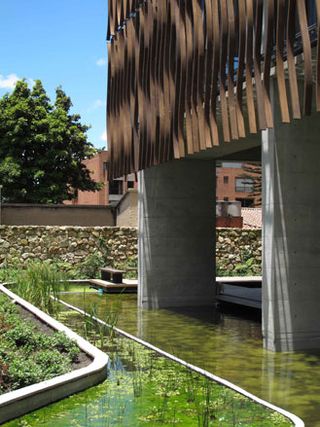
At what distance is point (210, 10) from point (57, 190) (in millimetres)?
30337

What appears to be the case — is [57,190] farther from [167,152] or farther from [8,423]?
[8,423]

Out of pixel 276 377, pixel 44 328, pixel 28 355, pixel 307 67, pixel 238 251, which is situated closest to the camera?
pixel 28 355

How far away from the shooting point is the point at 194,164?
17625 millimetres

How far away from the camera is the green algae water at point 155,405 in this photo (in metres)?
6.64

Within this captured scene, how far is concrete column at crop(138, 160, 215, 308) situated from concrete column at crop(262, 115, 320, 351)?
20.5 ft

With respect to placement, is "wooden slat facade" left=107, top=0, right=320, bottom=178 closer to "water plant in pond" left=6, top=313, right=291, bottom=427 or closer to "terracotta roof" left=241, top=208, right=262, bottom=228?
"water plant in pond" left=6, top=313, right=291, bottom=427

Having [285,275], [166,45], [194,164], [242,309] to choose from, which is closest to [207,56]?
[166,45]

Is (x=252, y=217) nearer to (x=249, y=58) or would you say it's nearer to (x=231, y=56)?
(x=231, y=56)

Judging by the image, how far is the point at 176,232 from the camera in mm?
17609

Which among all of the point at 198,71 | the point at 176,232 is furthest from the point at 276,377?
the point at 176,232

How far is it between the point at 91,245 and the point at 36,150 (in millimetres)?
18109

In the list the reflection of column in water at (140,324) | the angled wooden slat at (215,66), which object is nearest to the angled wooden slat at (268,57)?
the angled wooden slat at (215,66)

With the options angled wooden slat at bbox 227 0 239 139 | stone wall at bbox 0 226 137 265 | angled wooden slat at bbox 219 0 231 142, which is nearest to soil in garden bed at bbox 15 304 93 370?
angled wooden slat at bbox 227 0 239 139

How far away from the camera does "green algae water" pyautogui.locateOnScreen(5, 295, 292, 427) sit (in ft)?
21.8
